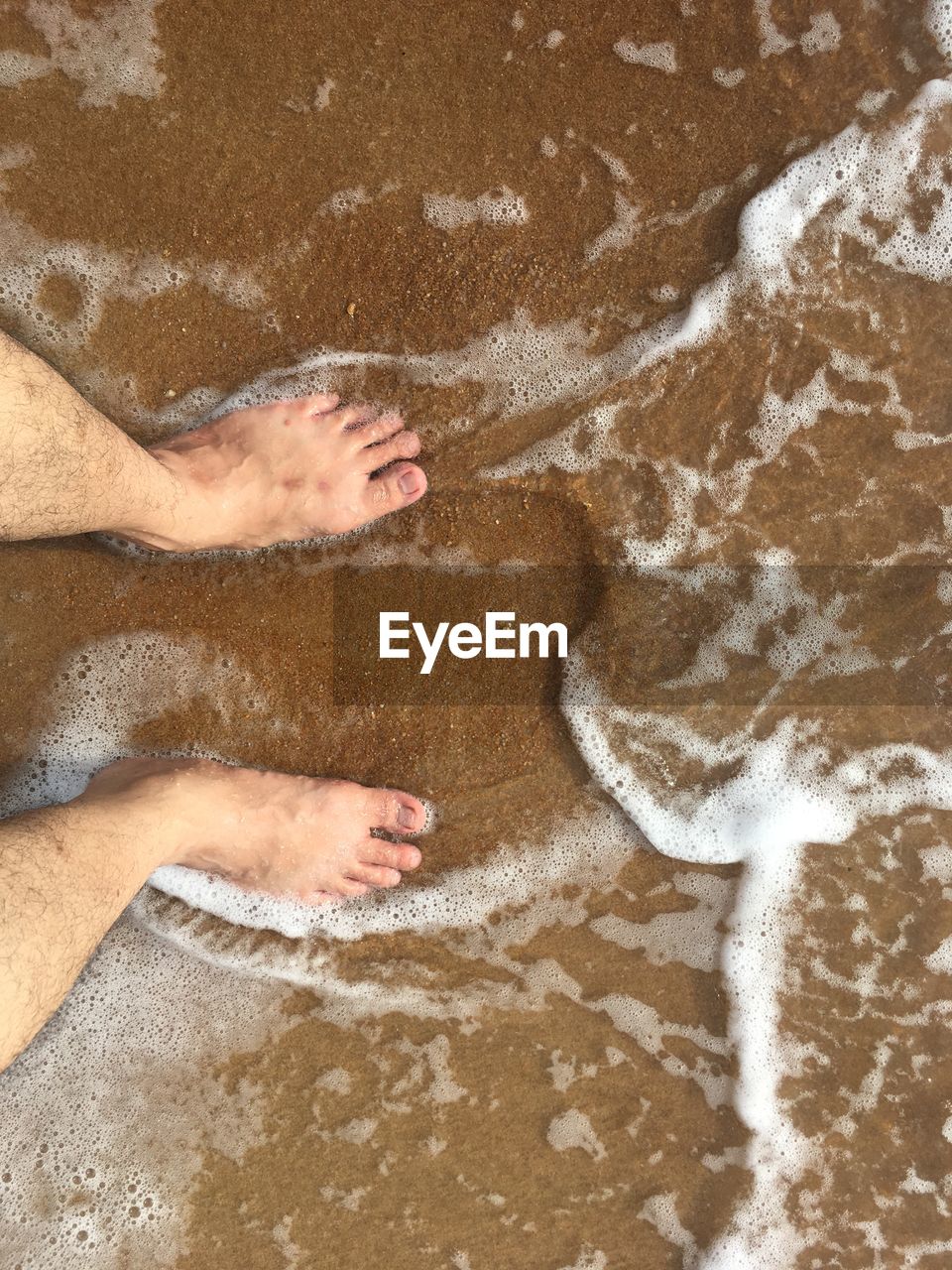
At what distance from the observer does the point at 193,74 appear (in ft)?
6.88

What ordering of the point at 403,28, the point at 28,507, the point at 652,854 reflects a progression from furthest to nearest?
the point at 652,854
the point at 403,28
the point at 28,507

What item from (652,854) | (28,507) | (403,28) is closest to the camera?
(28,507)

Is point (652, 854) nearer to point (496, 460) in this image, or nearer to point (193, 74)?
point (496, 460)

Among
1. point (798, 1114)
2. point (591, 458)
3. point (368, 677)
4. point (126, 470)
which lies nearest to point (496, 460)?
point (591, 458)

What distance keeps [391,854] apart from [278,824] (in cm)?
30

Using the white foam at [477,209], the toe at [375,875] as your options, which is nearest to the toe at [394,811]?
the toe at [375,875]

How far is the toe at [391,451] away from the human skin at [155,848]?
0.83 meters

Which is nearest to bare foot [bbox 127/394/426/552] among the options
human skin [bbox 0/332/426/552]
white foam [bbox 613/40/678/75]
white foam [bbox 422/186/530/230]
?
human skin [bbox 0/332/426/552]

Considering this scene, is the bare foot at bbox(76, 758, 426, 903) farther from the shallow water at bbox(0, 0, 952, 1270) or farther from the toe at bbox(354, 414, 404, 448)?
the toe at bbox(354, 414, 404, 448)

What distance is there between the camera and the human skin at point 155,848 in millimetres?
1749

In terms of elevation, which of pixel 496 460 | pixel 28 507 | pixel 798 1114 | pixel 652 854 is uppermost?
pixel 496 460

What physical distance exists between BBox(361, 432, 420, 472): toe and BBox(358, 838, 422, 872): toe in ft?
3.18

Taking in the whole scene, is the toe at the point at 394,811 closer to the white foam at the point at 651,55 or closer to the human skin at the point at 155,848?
the human skin at the point at 155,848

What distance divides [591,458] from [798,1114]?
1787 millimetres
